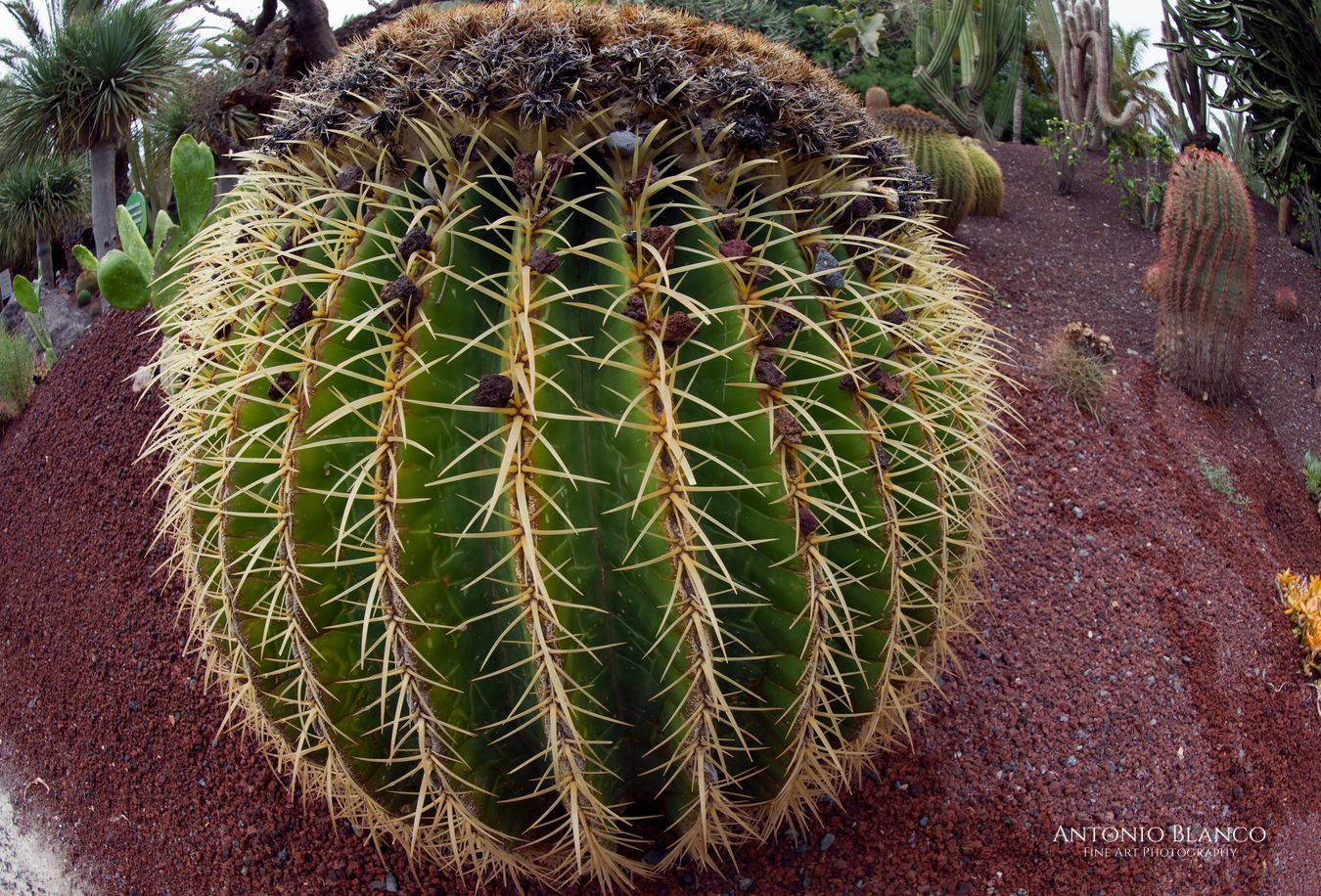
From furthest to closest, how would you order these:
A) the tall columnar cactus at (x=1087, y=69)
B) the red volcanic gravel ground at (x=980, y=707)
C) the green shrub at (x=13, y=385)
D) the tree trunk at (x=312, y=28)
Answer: the tall columnar cactus at (x=1087, y=69)
the green shrub at (x=13, y=385)
the tree trunk at (x=312, y=28)
the red volcanic gravel ground at (x=980, y=707)

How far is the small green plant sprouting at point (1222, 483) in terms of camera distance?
4574mm

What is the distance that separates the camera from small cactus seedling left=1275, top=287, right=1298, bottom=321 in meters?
7.49

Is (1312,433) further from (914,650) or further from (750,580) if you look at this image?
(750,580)

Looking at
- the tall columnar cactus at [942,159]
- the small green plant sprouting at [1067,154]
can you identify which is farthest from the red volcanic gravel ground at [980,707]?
the small green plant sprouting at [1067,154]

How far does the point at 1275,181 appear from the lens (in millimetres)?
8859

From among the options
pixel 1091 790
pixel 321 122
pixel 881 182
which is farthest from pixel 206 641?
pixel 1091 790

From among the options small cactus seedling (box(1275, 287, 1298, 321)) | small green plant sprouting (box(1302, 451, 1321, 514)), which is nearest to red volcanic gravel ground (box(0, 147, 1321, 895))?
small green plant sprouting (box(1302, 451, 1321, 514))

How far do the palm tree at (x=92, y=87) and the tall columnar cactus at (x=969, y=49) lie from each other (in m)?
9.00

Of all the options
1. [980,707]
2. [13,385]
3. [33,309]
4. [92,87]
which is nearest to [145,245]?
[13,385]

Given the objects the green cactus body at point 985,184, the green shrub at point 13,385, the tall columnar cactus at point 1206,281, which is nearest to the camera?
the green shrub at point 13,385

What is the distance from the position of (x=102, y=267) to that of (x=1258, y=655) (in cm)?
498

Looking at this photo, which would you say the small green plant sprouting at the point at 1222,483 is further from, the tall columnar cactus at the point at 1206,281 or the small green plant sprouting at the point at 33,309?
the small green plant sprouting at the point at 33,309

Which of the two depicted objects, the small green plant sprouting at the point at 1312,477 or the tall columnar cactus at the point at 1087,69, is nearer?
the small green plant sprouting at the point at 1312,477

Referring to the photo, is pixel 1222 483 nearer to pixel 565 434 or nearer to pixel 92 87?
pixel 565 434
